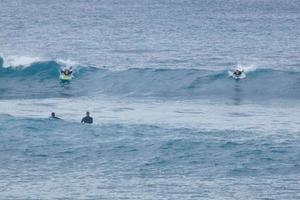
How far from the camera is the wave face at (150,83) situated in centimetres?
5409

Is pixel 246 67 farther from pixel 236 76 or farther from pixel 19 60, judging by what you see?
pixel 19 60

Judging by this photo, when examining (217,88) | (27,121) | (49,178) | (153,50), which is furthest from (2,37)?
(49,178)

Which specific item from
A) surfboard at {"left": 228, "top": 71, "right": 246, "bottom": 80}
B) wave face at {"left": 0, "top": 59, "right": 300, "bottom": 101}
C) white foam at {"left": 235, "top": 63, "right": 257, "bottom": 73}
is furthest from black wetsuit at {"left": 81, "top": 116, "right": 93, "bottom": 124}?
white foam at {"left": 235, "top": 63, "right": 257, "bottom": 73}

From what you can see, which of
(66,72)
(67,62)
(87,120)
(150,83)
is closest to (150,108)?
(87,120)

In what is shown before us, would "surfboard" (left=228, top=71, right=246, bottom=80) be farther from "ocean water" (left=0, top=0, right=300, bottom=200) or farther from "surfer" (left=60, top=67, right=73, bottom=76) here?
"surfer" (left=60, top=67, right=73, bottom=76)

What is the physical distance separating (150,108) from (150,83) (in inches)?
349

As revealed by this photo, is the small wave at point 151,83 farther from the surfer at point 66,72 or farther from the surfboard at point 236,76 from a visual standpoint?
the surfer at point 66,72

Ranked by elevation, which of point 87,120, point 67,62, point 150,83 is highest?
point 67,62

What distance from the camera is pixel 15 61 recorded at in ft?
212

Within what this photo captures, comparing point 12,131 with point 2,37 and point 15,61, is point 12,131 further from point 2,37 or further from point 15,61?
point 2,37

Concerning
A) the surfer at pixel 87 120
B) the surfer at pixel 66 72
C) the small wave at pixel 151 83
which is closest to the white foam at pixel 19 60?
the small wave at pixel 151 83

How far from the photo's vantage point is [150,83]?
5725cm

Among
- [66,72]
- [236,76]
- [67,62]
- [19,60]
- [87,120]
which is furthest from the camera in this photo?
[67,62]

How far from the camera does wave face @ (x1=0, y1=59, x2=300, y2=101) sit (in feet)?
177
